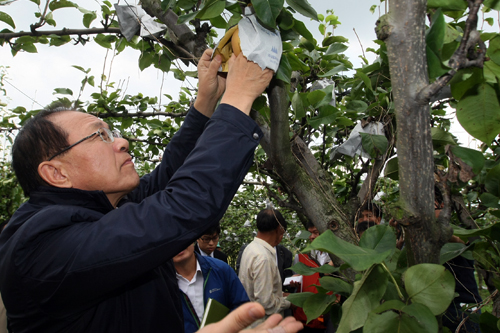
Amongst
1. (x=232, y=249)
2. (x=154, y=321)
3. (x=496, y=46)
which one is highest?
(x=496, y=46)

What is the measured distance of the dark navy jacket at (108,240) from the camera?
0.90m

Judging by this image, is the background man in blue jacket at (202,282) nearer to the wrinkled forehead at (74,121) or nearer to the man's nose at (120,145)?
the man's nose at (120,145)

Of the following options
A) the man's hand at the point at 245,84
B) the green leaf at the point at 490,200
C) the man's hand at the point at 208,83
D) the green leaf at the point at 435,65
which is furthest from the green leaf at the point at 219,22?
the green leaf at the point at 490,200

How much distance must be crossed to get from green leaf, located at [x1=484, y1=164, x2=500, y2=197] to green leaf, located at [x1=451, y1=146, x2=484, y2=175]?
14cm

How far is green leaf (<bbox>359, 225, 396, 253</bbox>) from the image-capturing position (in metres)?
0.97

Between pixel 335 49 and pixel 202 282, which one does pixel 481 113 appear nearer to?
pixel 335 49

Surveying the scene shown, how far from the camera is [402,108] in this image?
2.91 ft

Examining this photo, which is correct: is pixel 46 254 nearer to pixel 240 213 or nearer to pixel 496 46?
pixel 496 46

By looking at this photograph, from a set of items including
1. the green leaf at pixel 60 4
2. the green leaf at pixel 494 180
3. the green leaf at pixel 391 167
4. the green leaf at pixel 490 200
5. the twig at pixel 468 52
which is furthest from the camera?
the green leaf at pixel 60 4

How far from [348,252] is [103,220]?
655mm

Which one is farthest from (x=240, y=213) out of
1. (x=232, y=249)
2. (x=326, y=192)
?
(x=326, y=192)

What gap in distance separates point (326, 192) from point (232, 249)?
33.4ft

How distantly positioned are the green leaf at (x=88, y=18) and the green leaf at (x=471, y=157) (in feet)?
7.21

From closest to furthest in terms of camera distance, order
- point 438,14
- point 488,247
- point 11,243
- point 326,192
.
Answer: point 438,14 < point 11,243 < point 488,247 < point 326,192
